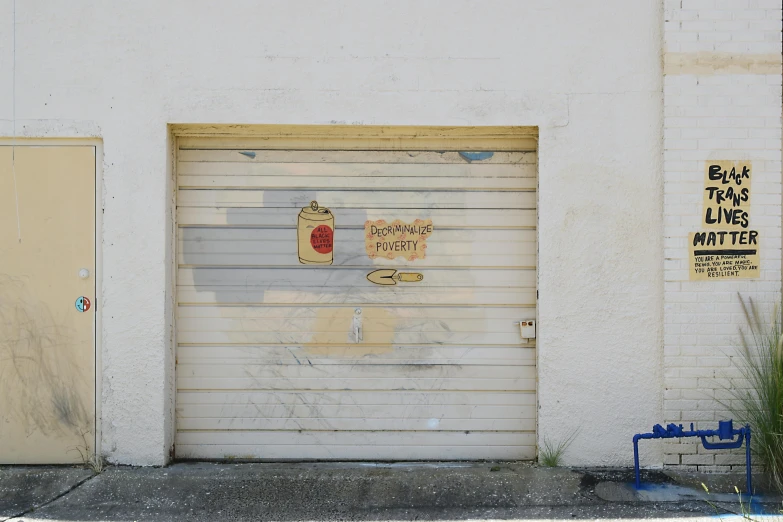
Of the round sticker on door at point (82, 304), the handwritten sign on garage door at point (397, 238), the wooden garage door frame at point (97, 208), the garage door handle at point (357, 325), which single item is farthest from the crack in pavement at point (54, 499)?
the handwritten sign on garage door at point (397, 238)

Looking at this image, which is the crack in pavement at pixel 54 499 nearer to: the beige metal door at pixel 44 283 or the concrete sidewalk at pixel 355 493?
the concrete sidewalk at pixel 355 493

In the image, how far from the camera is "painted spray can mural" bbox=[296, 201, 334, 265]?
17.7ft

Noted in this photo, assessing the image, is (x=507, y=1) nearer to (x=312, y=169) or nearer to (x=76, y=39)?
(x=312, y=169)

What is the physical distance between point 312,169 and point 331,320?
3.74ft

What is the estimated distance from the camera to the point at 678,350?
511cm

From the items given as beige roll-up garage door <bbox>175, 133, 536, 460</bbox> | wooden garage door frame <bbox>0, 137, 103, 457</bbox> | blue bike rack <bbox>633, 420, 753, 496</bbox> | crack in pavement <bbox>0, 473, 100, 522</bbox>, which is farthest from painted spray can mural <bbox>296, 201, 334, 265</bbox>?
blue bike rack <bbox>633, 420, 753, 496</bbox>

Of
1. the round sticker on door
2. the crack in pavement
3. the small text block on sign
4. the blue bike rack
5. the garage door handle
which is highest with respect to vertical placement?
the small text block on sign

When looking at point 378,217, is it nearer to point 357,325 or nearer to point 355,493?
point 357,325

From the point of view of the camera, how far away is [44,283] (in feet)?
17.2

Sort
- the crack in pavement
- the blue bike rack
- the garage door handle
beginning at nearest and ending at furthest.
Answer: the crack in pavement < the blue bike rack < the garage door handle

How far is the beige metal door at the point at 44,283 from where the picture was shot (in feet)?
17.2

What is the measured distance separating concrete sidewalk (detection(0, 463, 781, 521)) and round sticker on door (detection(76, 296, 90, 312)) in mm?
1151

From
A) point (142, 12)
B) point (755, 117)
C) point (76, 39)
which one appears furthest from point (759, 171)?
point (76, 39)

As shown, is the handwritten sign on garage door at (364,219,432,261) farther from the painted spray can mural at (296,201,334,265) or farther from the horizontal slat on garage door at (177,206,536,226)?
the painted spray can mural at (296,201,334,265)
